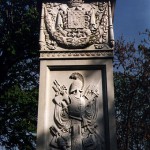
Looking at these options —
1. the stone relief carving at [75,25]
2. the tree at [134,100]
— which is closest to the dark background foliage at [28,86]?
the tree at [134,100]

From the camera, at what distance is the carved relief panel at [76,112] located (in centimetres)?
595

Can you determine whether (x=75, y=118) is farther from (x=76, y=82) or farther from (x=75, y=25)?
(x=75, y=25)

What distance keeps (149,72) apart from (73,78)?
10811mm

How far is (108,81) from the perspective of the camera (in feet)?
21.3

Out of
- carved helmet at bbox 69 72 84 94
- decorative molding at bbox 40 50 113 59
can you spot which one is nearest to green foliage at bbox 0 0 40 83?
decorative molding at bbox 40 50 113 59

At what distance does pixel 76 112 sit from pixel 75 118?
130mm

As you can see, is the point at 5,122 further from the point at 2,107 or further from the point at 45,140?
the point at 45,140

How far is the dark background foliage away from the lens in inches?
642

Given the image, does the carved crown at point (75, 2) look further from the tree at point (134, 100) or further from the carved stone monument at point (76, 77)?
the tree at point (134, 100)

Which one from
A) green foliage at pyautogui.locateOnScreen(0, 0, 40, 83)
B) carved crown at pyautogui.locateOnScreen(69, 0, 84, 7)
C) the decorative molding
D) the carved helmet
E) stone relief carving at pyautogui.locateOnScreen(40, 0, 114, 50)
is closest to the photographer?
the carved helmet

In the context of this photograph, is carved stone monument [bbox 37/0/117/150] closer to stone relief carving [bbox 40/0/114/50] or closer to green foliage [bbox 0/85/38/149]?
stone relief carving [bbox 40/0/114/50]

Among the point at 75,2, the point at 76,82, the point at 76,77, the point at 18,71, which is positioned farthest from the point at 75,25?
the point at 18,71

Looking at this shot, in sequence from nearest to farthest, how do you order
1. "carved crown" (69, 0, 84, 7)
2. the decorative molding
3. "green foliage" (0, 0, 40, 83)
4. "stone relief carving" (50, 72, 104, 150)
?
1. "stone relief carving" (50, 72, 104, 150)
2. the decorative molding
3. "carved crown" (69, 0, 84, 7)
4. "green foliage" (0, 0, 40, 83)

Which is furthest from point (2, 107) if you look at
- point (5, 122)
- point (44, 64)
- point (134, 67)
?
point (44, 64)
